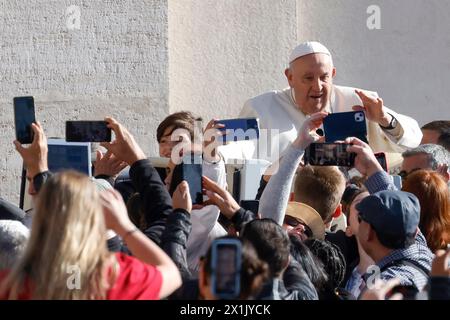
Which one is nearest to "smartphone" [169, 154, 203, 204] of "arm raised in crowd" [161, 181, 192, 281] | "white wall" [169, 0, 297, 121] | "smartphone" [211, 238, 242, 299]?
"arm raised in crowd" [161, 181, 192, 281]

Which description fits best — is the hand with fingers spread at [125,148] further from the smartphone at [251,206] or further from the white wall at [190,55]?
the white wall at [190,55]

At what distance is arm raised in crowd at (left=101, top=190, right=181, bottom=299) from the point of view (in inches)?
145

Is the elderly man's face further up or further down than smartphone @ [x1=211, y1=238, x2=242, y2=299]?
further up

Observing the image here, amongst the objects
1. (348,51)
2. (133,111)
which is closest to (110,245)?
(133,111)

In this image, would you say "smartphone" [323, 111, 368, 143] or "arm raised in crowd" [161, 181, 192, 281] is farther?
"smartphone" [323, 111, 368, 143]

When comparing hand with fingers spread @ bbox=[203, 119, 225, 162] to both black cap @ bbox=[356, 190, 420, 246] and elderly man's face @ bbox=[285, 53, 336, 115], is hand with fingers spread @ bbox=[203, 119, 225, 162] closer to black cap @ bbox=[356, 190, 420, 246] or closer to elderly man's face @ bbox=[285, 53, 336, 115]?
black cap @ bbox=[356, 190, 420, 246]

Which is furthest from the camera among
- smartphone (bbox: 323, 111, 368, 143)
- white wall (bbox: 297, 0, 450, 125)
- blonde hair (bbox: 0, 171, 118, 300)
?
white wall (bbox: 297, 0, 450, 125)

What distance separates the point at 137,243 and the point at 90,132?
155cm

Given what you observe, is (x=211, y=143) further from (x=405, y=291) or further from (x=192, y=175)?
(x=405, y=291)

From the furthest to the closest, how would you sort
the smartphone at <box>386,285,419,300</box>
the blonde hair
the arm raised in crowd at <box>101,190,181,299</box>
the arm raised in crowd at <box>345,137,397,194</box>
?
the arm raised in crowd at <box>345,137,397,194</box>
the smartphone at <box>386,285,419,300</box>
the arm raised in crowd at <box>101,190,181,299</box>
the blonde hair

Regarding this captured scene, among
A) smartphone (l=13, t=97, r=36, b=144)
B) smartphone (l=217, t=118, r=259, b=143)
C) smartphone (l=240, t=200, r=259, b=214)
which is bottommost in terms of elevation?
smartphone (l=240, t=200, r=259, b=214)

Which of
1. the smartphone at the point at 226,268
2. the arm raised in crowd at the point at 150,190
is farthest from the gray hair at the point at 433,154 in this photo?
the smartphone at the point at 226,268

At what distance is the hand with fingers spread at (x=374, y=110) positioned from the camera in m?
6.12

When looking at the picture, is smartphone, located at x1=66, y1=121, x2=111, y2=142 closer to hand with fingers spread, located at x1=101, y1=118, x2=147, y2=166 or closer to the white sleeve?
hand with fingers spread, located at x1=101, y1=118, x2=147, y2=166
